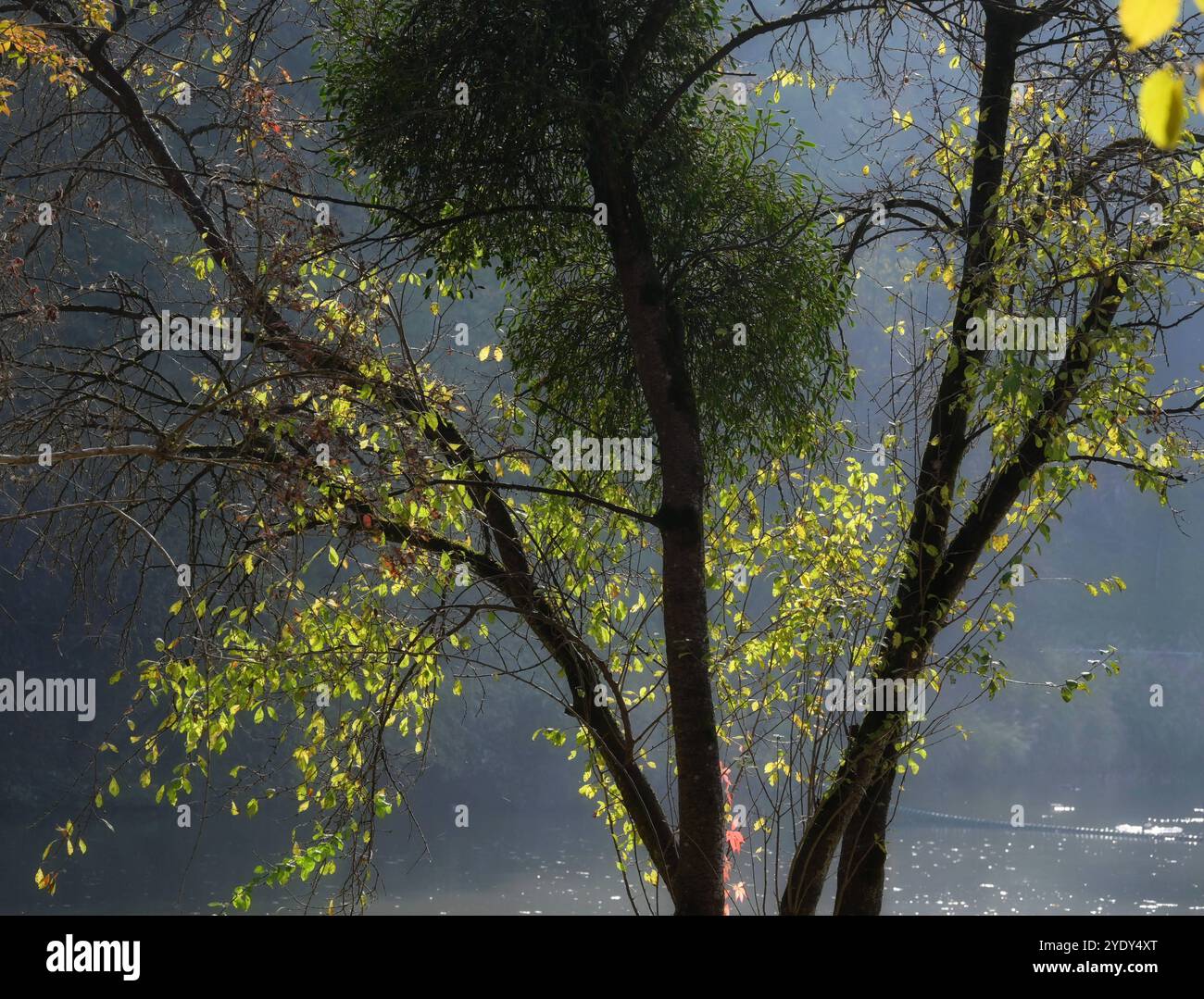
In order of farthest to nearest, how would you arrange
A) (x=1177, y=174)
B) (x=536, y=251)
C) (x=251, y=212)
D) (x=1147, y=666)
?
(x=1147, y=666), (x=536, y=251), (x=1177, y=174), (x=251, y=212)

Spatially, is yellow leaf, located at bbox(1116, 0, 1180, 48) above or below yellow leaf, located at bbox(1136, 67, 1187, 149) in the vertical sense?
above

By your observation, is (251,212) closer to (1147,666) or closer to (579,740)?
(579,740)

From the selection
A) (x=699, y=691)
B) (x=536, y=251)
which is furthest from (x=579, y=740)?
(x=536, y=251)

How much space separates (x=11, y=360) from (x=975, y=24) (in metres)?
3.72

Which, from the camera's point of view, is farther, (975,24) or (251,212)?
(975,24)

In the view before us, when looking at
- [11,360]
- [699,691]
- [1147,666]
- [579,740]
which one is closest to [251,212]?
[11,360]

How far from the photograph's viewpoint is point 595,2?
4.01 meters

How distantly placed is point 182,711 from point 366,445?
3.60 ft

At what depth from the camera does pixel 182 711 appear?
420cm

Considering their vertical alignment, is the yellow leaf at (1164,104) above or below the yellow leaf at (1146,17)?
below

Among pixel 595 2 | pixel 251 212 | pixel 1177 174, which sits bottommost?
pixel 251 212

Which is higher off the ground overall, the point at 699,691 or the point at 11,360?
the point at 11,360
